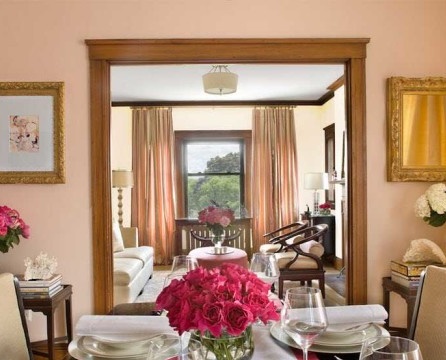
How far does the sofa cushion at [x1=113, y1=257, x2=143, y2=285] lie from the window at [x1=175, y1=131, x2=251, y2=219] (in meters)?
2.40

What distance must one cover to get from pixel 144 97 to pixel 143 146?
0.80m

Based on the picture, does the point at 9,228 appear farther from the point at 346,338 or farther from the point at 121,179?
the point at 121,179

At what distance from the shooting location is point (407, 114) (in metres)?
2.63

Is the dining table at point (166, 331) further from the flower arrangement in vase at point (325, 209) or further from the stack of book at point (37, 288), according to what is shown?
the flower arrangement in vase at point (325, 209)

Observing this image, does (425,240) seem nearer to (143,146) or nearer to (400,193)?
(400,193)

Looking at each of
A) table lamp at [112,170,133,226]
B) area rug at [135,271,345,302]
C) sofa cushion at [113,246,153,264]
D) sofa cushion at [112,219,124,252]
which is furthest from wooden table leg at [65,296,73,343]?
table lamp at [112,170,133,226]

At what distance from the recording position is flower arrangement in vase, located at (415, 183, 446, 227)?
2.38 meters

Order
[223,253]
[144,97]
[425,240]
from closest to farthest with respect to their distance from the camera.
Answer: [425,240]
[223,253]
[144,97]

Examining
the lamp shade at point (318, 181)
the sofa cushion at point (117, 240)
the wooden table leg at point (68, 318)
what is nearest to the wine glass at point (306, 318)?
the wooden table leg at point (68, 318)

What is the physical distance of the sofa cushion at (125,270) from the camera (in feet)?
13.8

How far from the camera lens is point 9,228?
2.31 m

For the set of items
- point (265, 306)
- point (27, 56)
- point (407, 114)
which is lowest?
point (265, 306)

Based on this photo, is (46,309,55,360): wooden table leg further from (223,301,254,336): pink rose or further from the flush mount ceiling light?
the flush mount ceiling light

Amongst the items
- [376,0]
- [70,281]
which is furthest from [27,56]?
[376,0]
